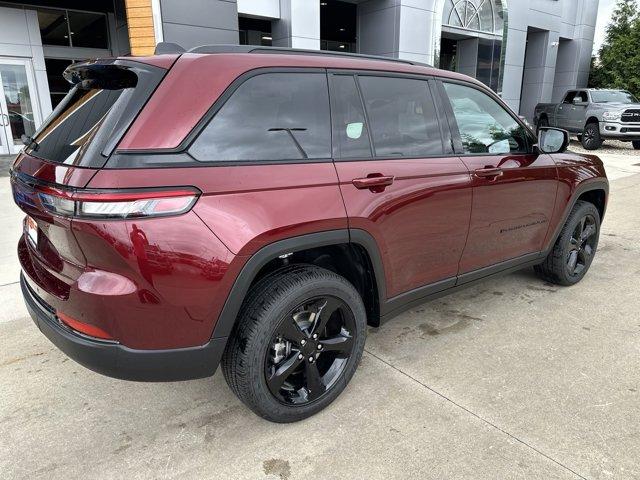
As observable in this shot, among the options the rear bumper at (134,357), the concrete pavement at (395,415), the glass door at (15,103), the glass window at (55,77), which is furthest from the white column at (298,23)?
the rear bumper at (134,357)

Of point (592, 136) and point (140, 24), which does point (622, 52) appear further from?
point (140, 24)

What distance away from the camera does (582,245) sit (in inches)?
175

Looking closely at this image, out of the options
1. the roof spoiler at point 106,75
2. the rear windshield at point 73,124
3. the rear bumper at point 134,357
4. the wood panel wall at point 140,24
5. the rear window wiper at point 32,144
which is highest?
the wood panel wall at point 140,24

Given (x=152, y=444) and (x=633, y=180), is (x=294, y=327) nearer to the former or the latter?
(x=152, y=444)

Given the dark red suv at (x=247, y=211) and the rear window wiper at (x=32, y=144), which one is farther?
the rear window wiper at (x=32, y=144)

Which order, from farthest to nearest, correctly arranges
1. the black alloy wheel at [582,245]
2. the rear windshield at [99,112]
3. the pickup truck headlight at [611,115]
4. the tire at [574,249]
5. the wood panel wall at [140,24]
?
the pickup truck headlight at [611,115]
the wood panel wall at [140,24]
the black alloy wheel at [582,245]
the tire at [574,249]
the rear windshield at [99,112]

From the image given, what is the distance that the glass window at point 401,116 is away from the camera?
273cm

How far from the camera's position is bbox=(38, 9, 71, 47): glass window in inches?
547

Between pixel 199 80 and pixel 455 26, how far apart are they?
16.1 metres

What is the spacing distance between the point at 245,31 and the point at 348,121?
1636cm

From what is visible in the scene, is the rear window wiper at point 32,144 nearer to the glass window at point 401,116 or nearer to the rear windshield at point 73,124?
the rear windshield at point 73,124

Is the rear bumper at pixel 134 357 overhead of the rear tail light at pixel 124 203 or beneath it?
beneath

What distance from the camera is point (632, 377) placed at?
9.59ft

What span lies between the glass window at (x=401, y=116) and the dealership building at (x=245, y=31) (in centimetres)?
A: 704
